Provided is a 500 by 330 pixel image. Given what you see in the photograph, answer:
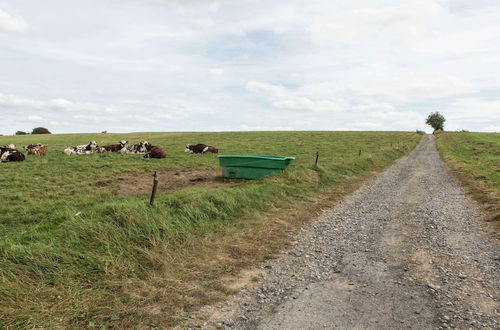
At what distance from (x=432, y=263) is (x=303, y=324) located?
366 cm

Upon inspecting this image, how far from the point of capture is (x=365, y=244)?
7.70 metres

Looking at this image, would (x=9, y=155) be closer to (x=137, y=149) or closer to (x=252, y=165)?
(x=137, y=149)

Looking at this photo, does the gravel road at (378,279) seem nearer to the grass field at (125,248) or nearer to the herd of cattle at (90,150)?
the grass field at (125,248)

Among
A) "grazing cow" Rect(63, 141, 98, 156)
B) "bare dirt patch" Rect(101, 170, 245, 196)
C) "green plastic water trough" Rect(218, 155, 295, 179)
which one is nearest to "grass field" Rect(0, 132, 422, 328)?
"bare dirt patch" Rect(101, 170, 245, 196)

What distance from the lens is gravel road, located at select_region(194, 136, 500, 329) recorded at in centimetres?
455

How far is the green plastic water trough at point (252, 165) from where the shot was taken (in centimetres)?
1451

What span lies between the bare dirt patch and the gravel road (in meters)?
5.96

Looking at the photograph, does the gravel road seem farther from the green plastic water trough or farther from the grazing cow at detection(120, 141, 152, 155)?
the grazing cow at detection(120, 141, 152, 155)

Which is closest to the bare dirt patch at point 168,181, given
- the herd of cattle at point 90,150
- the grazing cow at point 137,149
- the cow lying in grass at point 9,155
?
the herd of cattle at point 90,150

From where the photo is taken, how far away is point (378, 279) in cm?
581

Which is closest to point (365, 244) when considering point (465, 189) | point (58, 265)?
point (58, 265)

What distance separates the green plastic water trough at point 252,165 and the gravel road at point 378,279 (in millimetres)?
4626

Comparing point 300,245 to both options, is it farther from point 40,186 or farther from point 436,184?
point 436,184

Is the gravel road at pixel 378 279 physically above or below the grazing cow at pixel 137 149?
below
